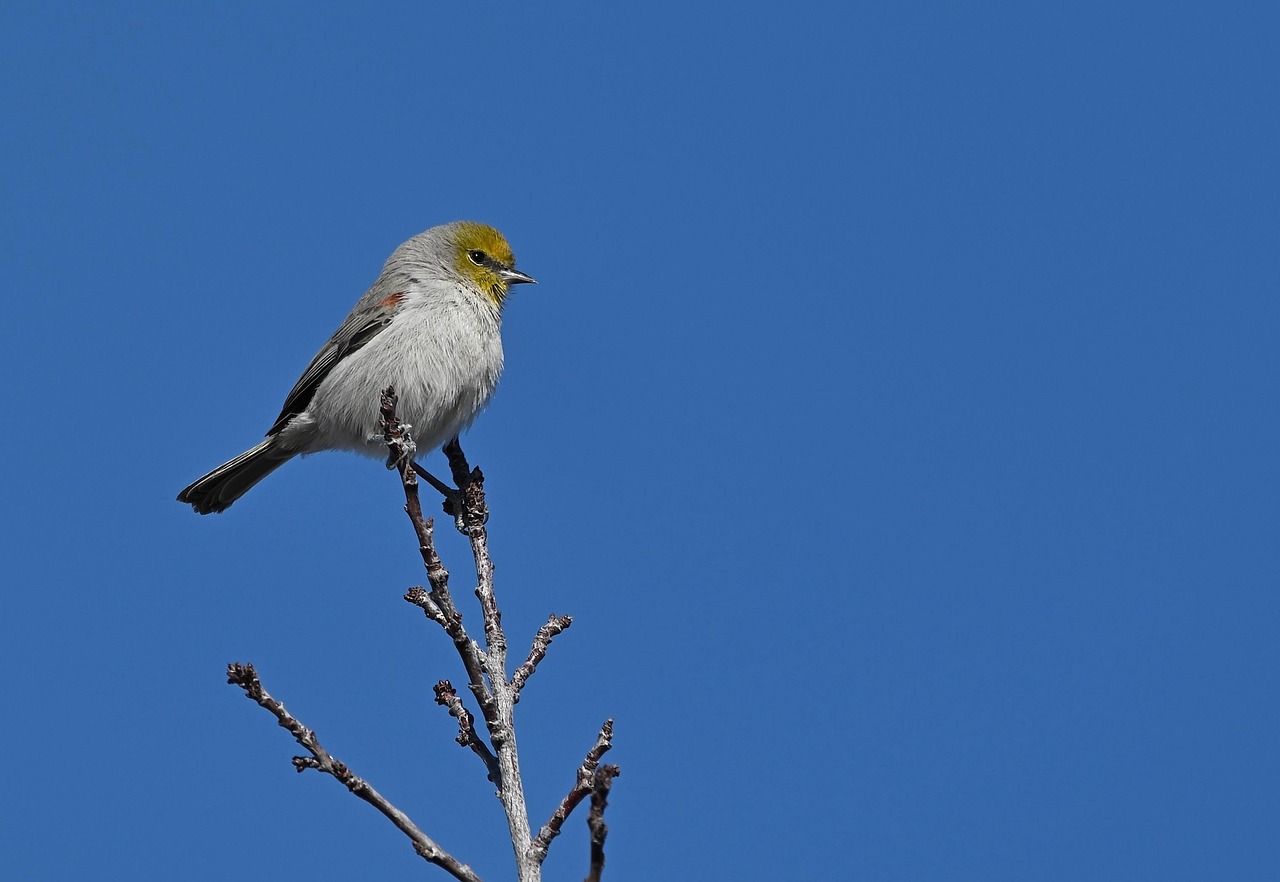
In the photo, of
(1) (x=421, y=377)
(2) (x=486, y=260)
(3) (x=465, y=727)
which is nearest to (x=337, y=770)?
(3) (x=465, y=727)

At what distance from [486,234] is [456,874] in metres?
5.54

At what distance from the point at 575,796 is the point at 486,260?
529 centimetres

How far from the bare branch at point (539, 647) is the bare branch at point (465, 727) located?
20 cm

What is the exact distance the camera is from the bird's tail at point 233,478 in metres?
7.87

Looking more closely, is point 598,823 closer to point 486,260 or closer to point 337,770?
point 337,770

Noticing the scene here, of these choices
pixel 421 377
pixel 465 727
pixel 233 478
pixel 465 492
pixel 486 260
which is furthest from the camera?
pixel 486 260

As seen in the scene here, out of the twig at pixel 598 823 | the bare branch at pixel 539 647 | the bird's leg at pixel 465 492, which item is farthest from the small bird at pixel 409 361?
the twig at pixel 598 823

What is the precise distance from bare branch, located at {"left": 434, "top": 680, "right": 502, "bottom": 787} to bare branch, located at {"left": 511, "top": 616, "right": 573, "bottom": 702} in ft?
0.66

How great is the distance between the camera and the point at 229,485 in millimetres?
8016

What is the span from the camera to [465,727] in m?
4.16

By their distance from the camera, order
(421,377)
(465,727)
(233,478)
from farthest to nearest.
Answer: (233,478) → (421,377) → (465,727)

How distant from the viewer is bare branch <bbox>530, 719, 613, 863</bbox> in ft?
A: 11.5

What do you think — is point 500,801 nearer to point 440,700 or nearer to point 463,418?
point 440,700

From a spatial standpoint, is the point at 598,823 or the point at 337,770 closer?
the point at 598,823
